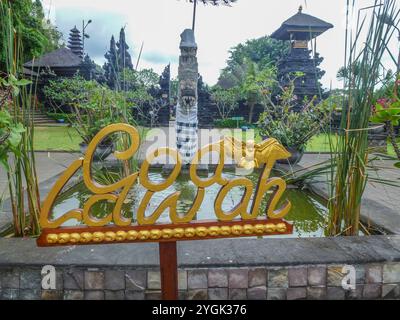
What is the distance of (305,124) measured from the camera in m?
4.68

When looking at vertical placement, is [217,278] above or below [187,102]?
below

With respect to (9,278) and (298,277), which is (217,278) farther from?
(9,278)

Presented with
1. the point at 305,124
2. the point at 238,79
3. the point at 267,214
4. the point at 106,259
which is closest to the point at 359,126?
the point at 267,214

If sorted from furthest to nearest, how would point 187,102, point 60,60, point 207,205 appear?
point 60,60 < point 187,102 < point 207,205

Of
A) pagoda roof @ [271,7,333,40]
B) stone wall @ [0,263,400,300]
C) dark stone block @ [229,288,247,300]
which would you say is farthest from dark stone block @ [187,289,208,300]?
pagoda roof @ [271,7,333,40]

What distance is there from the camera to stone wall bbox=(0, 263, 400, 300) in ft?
4.77

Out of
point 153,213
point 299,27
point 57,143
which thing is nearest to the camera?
point 153,213

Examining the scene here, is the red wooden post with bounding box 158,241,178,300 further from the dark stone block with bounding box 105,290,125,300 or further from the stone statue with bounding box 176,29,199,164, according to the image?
the stone statue with bounding box 176,29,199,164

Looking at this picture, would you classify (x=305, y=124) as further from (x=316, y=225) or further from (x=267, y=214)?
(x=267, y=214)

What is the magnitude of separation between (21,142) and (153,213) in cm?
99

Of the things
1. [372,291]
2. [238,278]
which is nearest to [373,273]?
[372,291]

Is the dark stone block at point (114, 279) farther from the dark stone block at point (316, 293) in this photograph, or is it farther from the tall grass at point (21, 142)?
the dark stone block at point (316, 293)

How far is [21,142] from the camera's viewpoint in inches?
67.5
